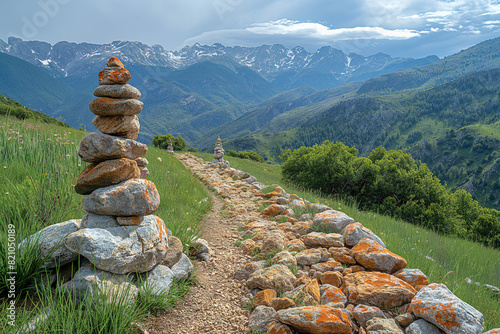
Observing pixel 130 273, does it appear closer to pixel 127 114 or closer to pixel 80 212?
pixel 80 212

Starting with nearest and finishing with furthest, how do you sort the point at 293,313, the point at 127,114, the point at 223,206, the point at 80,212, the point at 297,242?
the point at 293,313 < the point at 127,114 < the point at 80,212 < the point at 297,242 < the point at 223,206

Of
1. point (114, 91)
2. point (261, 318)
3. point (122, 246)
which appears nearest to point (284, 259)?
point (261, 318)

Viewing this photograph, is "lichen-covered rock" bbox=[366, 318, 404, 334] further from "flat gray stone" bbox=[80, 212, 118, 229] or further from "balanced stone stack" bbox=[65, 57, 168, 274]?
"flat gray stone" bbox=[80, 212, 118, 229]

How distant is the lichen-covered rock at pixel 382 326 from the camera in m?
3.64

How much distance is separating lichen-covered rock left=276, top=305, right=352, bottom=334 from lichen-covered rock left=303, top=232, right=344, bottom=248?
301 centimetres

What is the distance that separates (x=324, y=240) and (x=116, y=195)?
5366 millimetres

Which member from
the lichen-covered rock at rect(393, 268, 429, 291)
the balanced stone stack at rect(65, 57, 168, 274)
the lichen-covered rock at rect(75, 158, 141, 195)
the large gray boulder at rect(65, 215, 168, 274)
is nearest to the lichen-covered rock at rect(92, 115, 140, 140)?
the balanced stone stack at rect(65, 57, 168, 274)

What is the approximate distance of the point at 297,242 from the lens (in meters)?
7.06

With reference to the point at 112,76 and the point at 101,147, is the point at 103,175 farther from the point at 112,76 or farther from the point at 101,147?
the point at 112,76

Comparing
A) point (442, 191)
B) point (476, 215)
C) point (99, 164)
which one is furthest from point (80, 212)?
point (476, 215)

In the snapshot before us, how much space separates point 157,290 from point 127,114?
3735mm

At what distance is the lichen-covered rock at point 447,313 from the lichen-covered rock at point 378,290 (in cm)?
36

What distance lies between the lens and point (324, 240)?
22.6 feet

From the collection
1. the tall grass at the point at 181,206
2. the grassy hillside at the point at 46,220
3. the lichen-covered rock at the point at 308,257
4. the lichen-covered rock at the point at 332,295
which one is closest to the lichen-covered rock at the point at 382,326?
the lichen-covered rock at the point at 332,295
